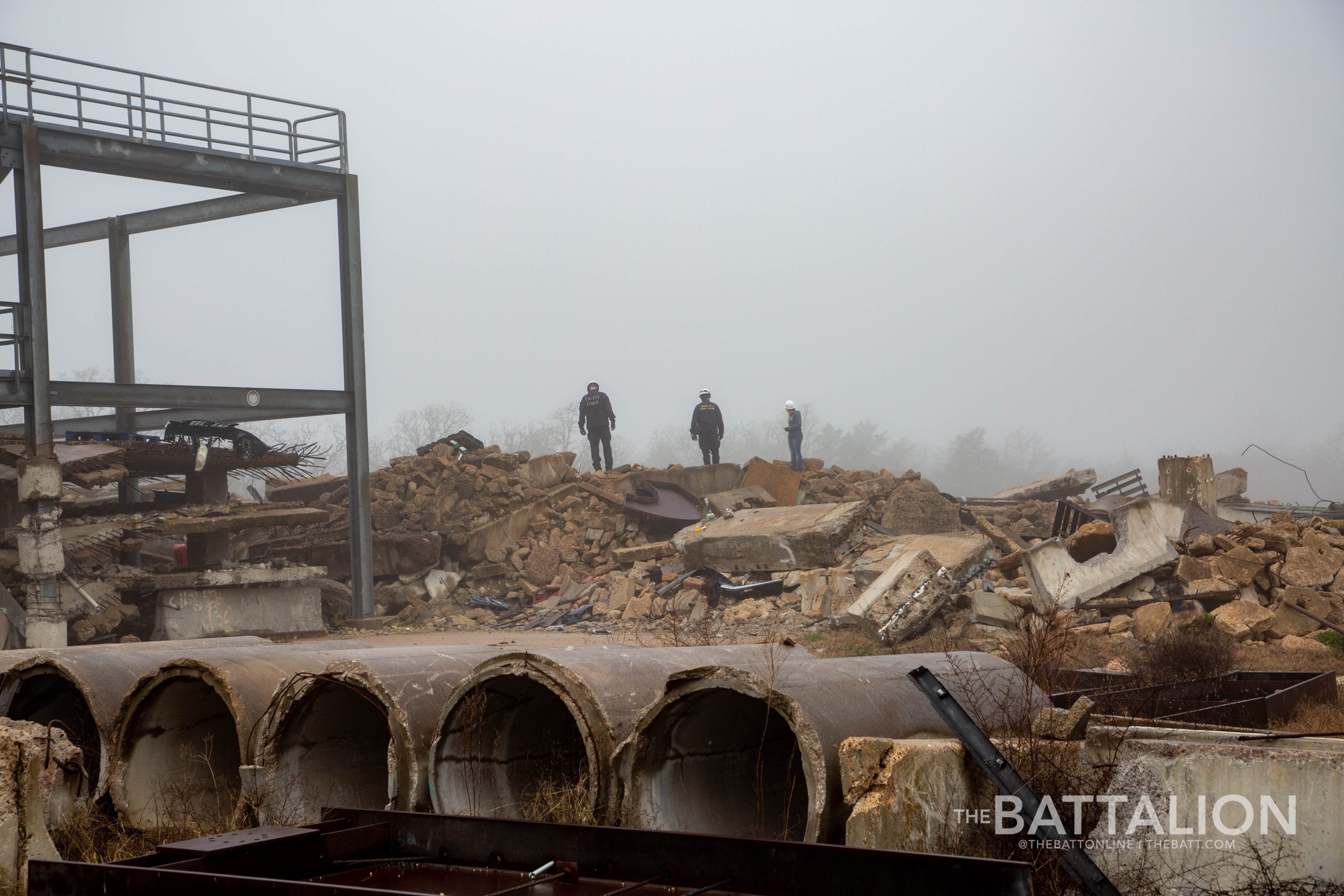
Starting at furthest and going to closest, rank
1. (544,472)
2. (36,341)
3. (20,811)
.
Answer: (544,472)
(36,341)
(20,811)

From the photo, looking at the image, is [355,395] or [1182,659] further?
[355,395]

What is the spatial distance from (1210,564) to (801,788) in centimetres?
718

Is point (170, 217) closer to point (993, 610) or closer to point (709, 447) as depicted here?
point (709, 447)

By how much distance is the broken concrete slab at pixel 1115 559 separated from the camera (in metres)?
11.0

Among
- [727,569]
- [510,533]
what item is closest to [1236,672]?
[727,569]

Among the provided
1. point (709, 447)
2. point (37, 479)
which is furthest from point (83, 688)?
point (709, 447)

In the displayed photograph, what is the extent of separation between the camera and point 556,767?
17.7ft

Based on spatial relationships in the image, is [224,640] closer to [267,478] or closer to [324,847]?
[324,847]

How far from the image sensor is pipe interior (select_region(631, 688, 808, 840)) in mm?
4352

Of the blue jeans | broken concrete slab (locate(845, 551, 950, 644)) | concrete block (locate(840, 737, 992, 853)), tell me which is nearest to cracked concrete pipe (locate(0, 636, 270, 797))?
concrete block (locate(840, 737, 992, 853))

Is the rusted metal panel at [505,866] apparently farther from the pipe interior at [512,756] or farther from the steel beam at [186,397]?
the steel beam at [186,397]

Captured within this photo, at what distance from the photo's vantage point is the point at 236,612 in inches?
525

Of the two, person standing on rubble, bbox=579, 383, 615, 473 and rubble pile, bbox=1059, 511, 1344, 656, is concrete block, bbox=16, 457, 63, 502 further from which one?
rubble pile, bbox=1059, 511, 1344, 656

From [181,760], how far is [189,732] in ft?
0.58
